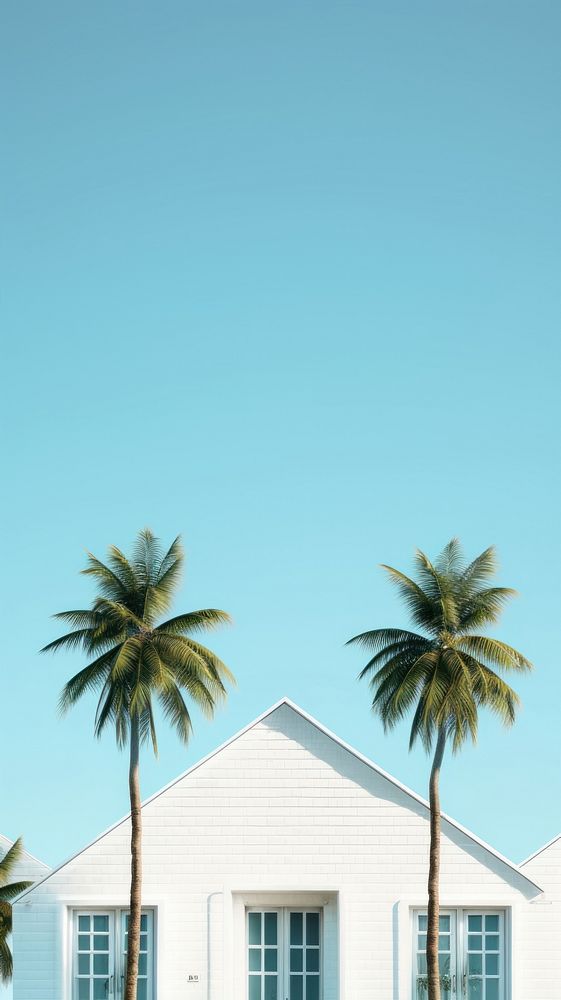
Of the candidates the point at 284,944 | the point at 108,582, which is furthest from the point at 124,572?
the point at 284,944

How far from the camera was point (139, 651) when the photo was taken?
40.0m

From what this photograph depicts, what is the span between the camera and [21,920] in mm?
39000

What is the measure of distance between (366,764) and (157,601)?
7.07m

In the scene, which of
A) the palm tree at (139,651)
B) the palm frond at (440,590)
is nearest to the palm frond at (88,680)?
the palm tree at (139,651)

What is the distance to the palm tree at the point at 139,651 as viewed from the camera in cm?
3972

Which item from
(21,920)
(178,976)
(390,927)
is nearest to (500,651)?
(390,927)

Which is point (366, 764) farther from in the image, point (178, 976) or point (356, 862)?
point (178, 976)

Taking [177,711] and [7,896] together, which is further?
[7,896]

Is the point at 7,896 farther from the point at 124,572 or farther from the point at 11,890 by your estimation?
the point at 124,572

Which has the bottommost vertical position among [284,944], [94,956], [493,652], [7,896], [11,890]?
[94,956]

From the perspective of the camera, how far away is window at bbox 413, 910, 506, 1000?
3888 cm

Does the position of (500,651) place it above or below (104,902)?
above

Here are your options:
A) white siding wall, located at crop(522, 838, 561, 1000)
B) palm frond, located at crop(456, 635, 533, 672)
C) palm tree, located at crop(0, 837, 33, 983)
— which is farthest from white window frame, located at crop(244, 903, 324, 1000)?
palm tree, located at crop(0, 837, 33, 983)

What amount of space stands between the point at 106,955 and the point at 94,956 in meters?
0.31
